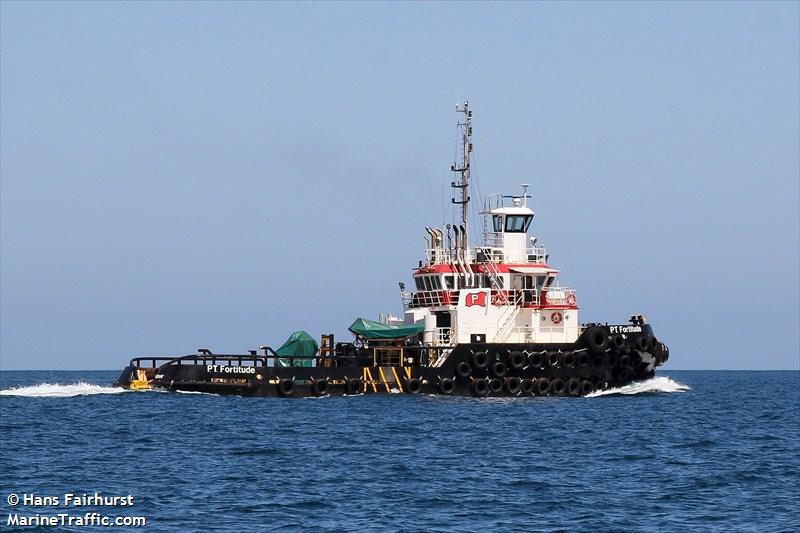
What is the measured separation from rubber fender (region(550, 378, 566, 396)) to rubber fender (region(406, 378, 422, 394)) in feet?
16.8

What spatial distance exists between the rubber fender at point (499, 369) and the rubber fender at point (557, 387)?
6.94 feet

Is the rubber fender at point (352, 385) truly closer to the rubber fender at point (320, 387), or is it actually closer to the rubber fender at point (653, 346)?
the rubber fender at point (320, 387)

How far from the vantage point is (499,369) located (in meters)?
47.6

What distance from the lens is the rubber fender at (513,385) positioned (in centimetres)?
4772

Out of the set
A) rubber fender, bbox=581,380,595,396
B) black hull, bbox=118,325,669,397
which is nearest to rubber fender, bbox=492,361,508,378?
black hull, bbox=118,325,669,397

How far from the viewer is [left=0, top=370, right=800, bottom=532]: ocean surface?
2367 cm

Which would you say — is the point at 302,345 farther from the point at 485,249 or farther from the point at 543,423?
the point at 543,423

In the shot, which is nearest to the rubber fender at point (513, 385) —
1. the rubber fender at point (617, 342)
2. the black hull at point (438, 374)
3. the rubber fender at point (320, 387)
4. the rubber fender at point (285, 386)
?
the black hull at point (438, 374)

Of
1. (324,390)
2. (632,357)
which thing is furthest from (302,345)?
(632,357)

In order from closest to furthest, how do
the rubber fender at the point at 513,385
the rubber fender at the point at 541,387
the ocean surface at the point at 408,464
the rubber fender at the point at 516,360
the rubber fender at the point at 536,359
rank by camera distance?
the ocean surface at the point at 408,464 < the rubber fender at the point at 516,360 < the rubber fender at the point at 513,385 < the rubber fender at the point at 536,359 < the rubber fender at the point at 541,387

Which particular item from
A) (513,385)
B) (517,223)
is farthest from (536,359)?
(517,223)

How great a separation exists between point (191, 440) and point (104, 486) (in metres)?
7.96

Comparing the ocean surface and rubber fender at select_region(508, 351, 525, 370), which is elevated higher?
rubber fender at select_region(508, 351, 525, 370)

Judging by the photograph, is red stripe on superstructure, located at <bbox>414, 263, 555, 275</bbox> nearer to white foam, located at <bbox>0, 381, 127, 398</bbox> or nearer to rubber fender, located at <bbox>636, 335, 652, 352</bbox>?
rubber fender, located at <bbox>636, 335, 652, 352</bbox>
